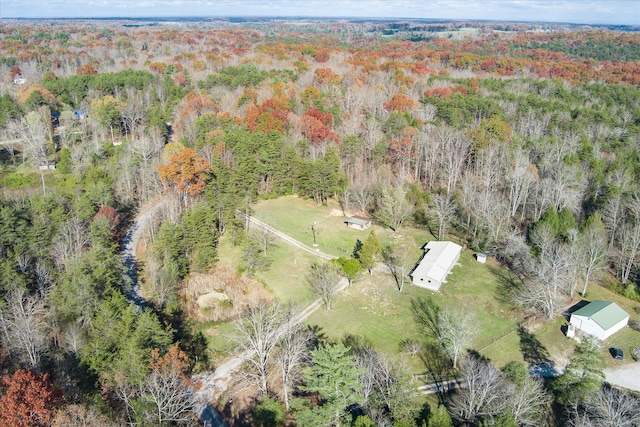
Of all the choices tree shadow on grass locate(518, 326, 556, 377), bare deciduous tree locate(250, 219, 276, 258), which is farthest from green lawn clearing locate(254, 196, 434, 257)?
tree shadow on grass locate(518, 326, 556, 377)

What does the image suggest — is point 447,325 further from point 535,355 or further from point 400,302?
point 400,302

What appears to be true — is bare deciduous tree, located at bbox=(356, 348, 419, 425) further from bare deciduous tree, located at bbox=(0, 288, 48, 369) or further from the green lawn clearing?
bare deciduous tree, located at bbox=(0, 288, 48, 369)

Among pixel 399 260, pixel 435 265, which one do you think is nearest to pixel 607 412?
pixel 435 265

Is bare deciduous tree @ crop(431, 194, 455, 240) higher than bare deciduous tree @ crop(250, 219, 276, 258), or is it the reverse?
bare deciduous tree @ crop(431, 194, 455, 240)

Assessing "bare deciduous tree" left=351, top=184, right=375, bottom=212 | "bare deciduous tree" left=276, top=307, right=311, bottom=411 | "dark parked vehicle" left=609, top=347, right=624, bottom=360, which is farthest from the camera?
"bare deciduous tree" left=351, top=184, right=375, bottom=212

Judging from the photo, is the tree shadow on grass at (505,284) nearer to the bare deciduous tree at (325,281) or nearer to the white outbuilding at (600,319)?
the white outbuilding at (600,319)

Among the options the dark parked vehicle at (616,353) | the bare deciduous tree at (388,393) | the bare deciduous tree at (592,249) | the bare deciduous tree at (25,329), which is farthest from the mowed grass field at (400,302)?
the bare deciduous tree at (25,329)

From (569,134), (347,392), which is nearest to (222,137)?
(347,392)

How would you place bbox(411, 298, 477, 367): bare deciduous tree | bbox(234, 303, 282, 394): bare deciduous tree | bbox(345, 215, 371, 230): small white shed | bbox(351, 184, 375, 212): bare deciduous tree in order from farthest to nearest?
1. bbox(351, 184, 375, 212): bare deciduous tree
2. bbox(345, 215, 371, 230): small white shed
3. bbox(411, 298, 477, 367): bare deciduous tree
4. bbox(234, 303, 282, 394): bare deciduous tree
